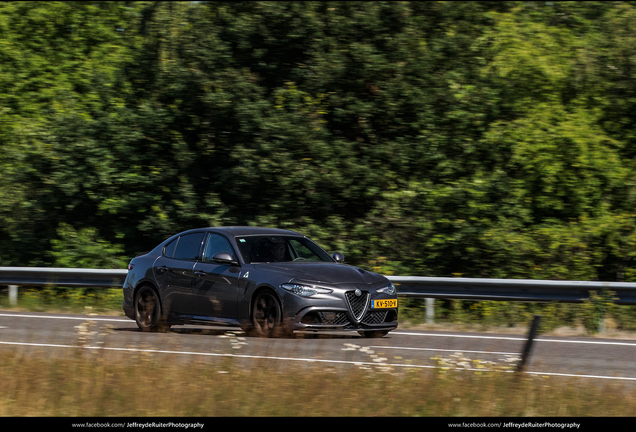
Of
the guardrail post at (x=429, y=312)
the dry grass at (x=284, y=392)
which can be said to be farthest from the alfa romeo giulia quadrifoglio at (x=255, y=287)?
the guardrail post at (x=429, y=312)

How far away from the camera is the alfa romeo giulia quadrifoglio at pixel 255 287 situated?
10297 millimetres

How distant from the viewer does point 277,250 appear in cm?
1147

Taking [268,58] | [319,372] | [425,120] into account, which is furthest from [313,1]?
[319,372]

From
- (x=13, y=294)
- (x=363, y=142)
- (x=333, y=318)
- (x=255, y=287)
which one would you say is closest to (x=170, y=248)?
(x=255, y=287)

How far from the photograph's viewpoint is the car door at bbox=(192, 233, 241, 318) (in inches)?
431

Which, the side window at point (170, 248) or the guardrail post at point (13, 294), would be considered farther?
the guardrail post at point (13, 294)

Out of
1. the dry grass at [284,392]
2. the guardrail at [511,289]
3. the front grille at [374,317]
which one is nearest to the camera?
the dry grass at [284,392]

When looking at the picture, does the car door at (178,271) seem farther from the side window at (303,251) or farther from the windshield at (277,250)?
the side window at (303,251)

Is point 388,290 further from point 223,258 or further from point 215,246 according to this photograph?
point 215,246

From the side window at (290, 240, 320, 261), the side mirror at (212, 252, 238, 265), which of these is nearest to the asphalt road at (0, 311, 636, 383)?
the side mirror at (212, 252, 238, 265)

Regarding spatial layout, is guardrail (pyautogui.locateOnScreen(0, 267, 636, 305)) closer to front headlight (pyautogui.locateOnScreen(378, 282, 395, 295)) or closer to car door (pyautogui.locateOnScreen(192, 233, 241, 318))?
front headlight (pyautogui.locateOnScreen(378, 282, 395, 295))

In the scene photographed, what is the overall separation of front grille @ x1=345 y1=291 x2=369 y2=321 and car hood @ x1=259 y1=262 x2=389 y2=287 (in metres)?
0.15

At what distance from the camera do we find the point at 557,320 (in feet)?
45.0

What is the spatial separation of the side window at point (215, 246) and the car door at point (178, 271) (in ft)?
0.44
